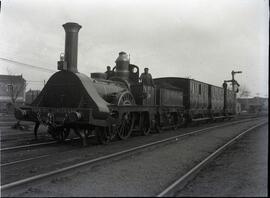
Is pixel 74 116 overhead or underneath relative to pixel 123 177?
overhead

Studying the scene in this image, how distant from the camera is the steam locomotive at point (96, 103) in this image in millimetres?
10391

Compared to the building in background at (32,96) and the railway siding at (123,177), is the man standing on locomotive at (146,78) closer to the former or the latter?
the building in background at (32,96)

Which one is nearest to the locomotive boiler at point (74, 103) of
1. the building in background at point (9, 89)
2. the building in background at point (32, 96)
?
the building in background at point (32, 96)

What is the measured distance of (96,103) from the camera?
34.1 feet

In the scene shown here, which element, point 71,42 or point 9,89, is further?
point 9,89

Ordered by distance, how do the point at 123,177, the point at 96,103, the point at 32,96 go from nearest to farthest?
the point at 123,177
the point at 96,103
the point at 32,96

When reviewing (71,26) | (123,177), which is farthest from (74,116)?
(123,177)

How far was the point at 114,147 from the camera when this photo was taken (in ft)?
34.2

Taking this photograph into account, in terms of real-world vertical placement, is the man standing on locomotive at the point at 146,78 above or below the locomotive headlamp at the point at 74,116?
above

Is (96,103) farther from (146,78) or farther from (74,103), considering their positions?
(146,78)

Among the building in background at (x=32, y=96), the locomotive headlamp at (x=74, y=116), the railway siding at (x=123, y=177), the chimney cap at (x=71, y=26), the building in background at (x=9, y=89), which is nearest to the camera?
the railway siding at (x=123, y=177)

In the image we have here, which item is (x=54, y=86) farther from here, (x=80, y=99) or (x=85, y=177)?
(x=85, y=177)

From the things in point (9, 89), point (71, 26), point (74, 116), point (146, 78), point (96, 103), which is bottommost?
point (74, 116)

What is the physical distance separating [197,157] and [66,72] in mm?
5147
